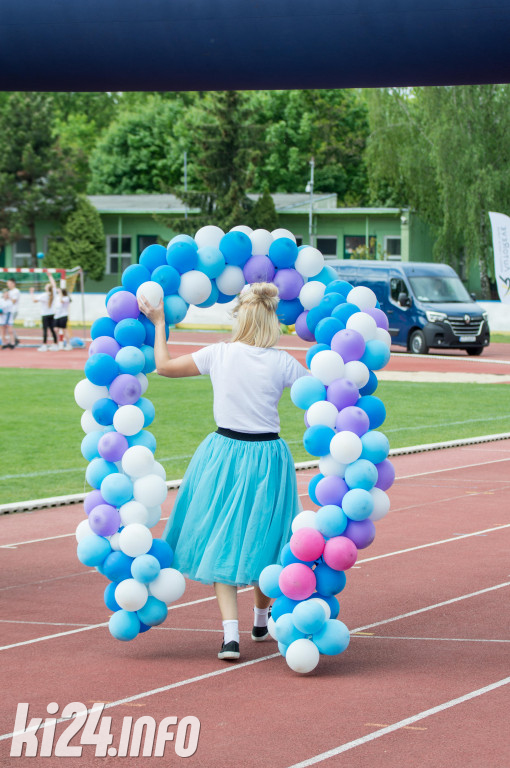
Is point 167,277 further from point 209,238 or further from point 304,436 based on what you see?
point 304,436

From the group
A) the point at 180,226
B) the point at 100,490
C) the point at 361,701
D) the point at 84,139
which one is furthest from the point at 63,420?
the point at 84,139

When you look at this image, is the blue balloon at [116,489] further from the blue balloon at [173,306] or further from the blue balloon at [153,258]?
the blue balloon at [153,258]

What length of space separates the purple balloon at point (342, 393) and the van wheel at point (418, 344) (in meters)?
26.9

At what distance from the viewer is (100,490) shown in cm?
620

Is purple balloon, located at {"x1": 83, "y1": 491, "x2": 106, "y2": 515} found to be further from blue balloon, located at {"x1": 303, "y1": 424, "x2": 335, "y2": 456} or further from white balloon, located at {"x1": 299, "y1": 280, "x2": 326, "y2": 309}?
white balloon, located at {"x1": 299, "y1": 280, "x2": 326, "y2": 309}

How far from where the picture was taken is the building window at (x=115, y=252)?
58.2 m

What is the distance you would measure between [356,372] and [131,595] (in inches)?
64.6

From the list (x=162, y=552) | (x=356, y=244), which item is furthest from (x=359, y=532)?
(x=356, y=244)

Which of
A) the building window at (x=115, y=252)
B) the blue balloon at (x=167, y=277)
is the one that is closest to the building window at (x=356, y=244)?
the building window at (x=115, y=252)

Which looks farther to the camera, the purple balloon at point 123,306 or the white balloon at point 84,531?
the purple balloon at point 123,306

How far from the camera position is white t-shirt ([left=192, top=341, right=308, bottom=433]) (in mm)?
5980

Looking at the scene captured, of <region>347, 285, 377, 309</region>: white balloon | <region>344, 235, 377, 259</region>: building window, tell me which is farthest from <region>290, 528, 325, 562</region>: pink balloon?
<region>344, 235, 377, 259</region>: building window

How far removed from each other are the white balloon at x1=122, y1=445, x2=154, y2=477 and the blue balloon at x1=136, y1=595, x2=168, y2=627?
0.68 metres

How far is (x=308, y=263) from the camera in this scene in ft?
21.3
